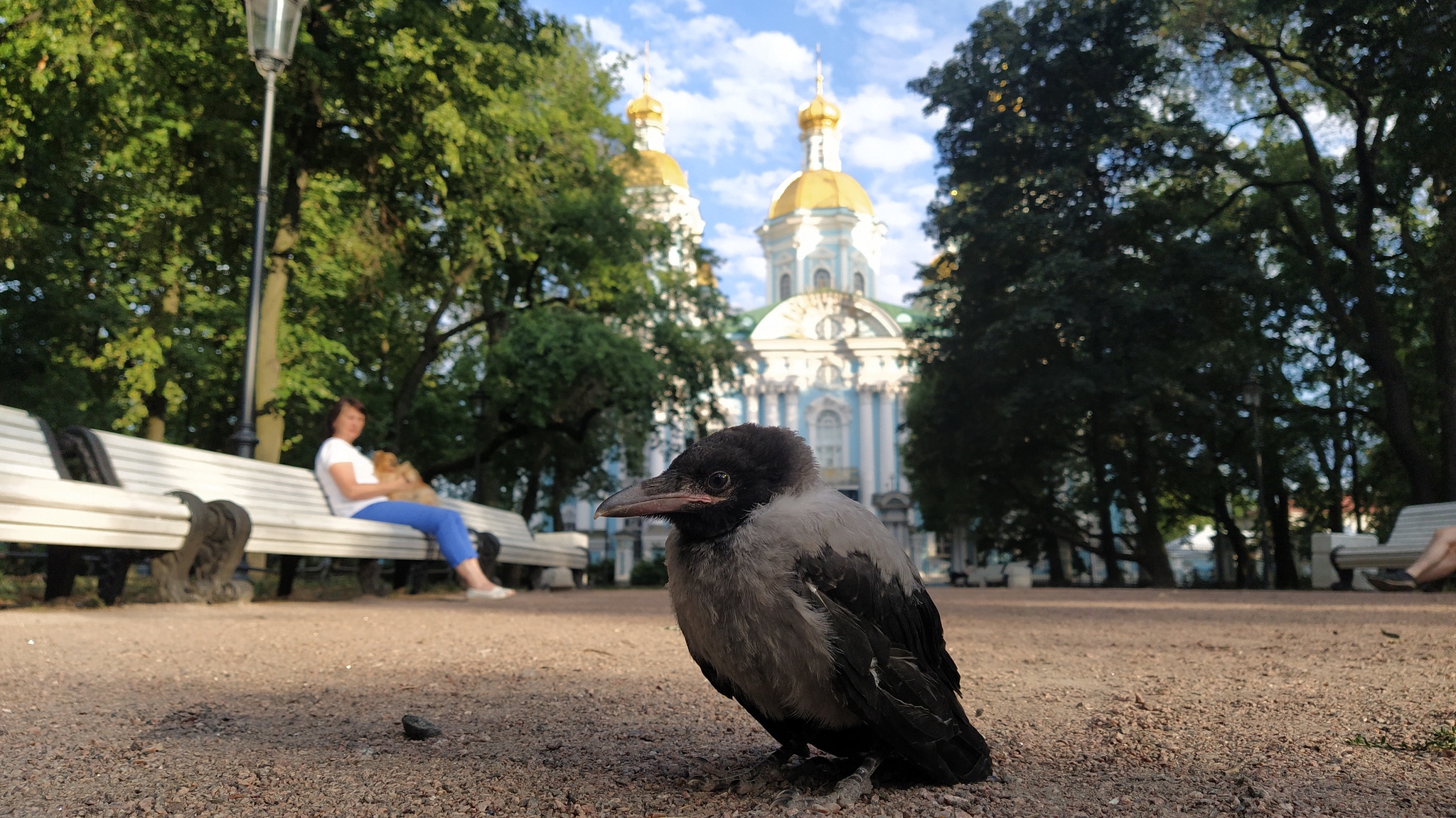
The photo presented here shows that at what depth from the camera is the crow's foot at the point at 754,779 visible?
2.38 metres

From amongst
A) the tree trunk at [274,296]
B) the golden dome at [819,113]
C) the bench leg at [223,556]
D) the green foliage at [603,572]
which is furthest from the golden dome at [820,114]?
the bench leg at [223,556]

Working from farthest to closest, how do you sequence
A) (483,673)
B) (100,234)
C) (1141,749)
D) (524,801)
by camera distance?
(100,234) < (483,673) < (1141,749) < (524,801)

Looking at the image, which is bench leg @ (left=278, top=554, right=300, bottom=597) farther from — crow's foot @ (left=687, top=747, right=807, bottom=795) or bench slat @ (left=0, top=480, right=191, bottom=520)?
crow's foot @ (left=687, top=747, right=807, bottom=795)

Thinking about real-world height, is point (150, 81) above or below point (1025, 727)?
above

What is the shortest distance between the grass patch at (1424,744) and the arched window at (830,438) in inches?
2301

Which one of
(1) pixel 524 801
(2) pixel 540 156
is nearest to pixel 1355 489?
(2) pixel 540 156

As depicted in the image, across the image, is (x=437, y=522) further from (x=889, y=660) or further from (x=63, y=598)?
(x=889, y=660)

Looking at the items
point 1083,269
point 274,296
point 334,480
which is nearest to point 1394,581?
point 334,480

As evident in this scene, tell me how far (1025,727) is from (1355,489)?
2769cm

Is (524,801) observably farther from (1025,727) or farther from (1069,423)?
(1069,423)

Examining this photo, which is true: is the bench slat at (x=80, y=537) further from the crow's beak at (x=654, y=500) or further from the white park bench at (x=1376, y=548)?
the white park bench at (x=1376, y=548)

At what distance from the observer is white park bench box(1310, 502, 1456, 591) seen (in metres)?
12.4

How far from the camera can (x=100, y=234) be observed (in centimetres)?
1908

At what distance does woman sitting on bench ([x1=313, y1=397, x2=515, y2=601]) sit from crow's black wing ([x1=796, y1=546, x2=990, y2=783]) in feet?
23.2
